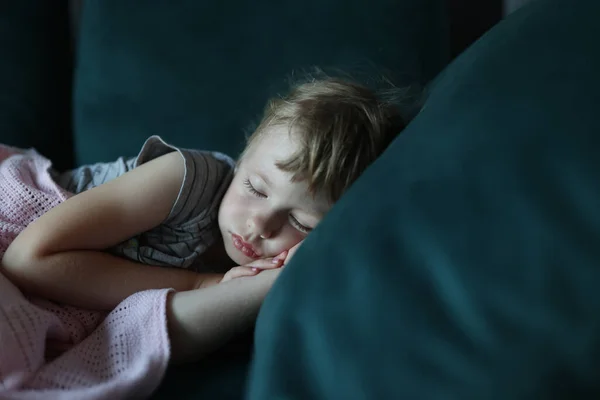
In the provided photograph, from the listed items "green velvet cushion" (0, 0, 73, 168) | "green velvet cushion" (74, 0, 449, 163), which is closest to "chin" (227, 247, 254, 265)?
"green velvet cushion" (74, 0, 449, 163)

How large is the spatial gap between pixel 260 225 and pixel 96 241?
0.76ft

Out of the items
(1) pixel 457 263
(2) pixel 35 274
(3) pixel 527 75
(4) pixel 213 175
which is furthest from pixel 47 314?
(3) pixel 527 75

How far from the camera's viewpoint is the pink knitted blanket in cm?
60

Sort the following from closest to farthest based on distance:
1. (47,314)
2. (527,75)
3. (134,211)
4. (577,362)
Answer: (577,362) → (527,75) → (47,314) → (134,211)

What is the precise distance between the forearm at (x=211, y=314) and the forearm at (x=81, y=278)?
0.48ft

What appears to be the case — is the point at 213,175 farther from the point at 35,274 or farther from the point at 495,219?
the point at 495,219

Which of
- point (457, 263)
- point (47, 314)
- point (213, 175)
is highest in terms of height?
point (457, 263)

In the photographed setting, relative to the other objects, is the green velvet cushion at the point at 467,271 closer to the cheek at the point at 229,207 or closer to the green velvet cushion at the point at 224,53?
the cheek at the point at 229,207

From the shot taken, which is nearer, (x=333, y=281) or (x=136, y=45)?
(x=333, y=281)

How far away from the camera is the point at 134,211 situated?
806 mm

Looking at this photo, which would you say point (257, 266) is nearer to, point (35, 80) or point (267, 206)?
point (267, 206)

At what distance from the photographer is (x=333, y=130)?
815 millimetres

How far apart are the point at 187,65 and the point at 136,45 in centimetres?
10

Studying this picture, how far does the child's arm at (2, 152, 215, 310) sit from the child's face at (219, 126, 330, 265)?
10 cm
